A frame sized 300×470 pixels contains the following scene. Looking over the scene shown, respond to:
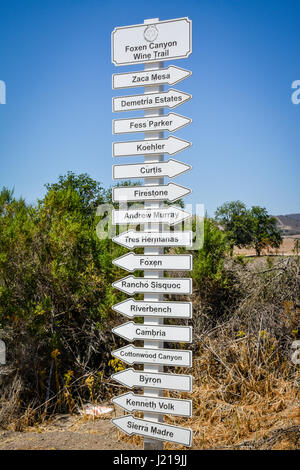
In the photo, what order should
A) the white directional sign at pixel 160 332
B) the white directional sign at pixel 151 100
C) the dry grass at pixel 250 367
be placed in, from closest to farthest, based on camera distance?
1. the white directional sign at pixel 160 332
2. the white directional sign at pixel 151 100
3. the dry grass at pixel 250 367

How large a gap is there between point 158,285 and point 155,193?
32.0 inches

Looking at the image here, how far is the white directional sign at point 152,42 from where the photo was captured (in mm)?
4012

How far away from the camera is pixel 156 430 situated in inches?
154

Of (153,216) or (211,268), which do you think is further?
(211,268)

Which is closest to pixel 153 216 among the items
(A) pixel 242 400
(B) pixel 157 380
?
(B) pixel 157 380

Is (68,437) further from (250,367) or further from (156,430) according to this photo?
(250,367)

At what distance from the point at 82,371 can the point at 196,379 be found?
169cm

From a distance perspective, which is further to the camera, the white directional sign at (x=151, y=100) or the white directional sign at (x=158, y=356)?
the white directional sign at (x=151, y=100)

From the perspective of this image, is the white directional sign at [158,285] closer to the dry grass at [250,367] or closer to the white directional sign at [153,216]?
the white directional sign at [153,216]

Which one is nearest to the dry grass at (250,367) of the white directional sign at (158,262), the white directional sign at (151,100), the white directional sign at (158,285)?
the white directional sign at (158,285)

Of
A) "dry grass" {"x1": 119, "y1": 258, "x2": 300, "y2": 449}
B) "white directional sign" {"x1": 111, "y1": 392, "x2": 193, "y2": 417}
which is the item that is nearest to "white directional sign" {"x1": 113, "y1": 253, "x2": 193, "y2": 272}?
"white directional sign" {"x1": 111, "y1": 392, "x2": 193, "y2": 417}

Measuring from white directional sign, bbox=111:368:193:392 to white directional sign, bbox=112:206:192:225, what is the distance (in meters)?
1.32

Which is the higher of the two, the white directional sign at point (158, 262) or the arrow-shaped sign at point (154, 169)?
the arrow-shaped sign at point (154, 169)
